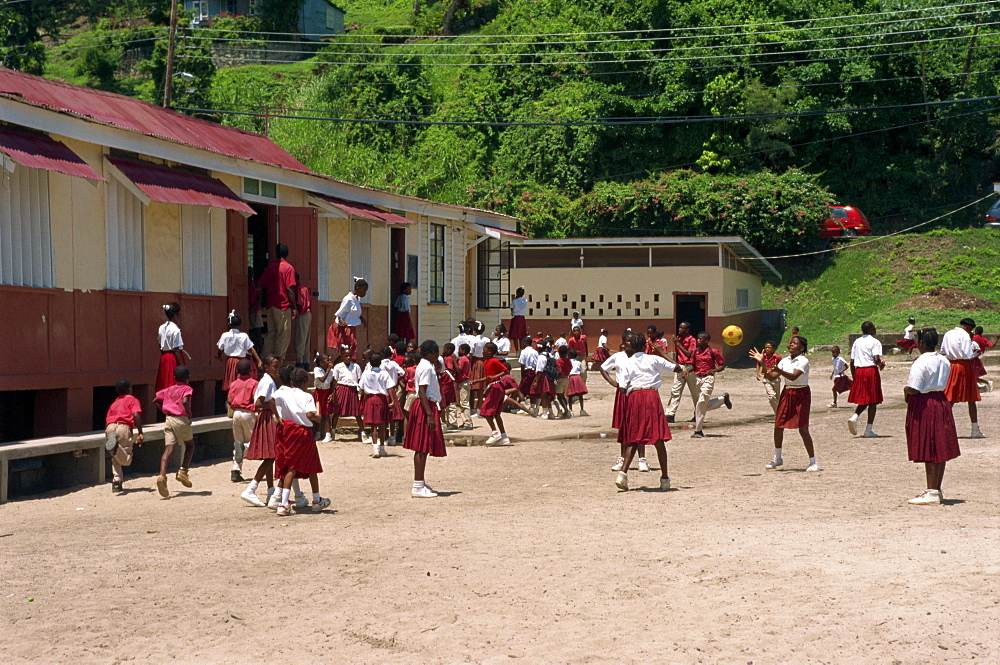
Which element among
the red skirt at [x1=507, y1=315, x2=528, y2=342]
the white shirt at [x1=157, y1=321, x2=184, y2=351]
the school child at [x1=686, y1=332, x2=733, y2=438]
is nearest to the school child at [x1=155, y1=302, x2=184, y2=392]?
the white shirt at [x1=157, y1=321, x2=184, y2=351]

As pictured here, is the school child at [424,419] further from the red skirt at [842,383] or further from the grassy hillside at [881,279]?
the grassy hillside at [881,279]

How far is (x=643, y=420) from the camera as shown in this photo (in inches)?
452

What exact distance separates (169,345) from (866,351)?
978cm

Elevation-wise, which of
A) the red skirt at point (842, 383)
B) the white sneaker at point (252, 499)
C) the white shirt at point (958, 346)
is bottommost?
the white sneaker at point (252, 499)

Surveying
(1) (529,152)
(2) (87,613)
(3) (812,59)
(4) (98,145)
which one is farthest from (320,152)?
(2) (87,613)

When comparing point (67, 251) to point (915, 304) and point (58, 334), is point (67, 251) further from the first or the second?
point (915, 304)

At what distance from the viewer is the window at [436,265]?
80.0ft

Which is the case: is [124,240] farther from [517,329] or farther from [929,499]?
[517,329]

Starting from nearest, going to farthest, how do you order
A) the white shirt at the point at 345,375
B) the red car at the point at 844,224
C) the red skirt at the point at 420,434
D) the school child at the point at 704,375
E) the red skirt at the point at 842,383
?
the red skirt at the point at 420,434, the white shirt at the point at 345,375, the school child at the point at 704,375, the red skirt at the point at 842,383, the red car at the point at 844,224

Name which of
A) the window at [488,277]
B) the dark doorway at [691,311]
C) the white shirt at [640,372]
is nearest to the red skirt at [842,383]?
the white shirt at [640,372]

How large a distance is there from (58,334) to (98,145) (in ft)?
8.52

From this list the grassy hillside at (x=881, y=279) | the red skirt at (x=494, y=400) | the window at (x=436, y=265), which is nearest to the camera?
the red skirt at (x=494, y=400)

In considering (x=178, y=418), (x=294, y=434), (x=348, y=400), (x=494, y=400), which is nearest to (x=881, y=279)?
(x=494, y=400)

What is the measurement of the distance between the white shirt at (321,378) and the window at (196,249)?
6.74ft
